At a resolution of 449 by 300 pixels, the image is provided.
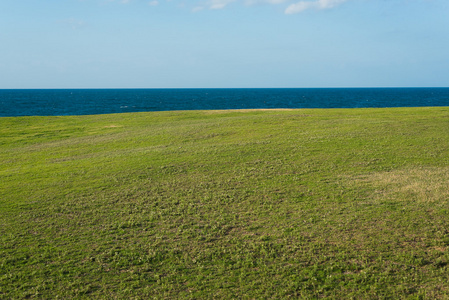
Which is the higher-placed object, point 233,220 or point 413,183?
point 413,183

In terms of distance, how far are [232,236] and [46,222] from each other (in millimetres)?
7557

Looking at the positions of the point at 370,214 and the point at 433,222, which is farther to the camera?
the point at 370,214

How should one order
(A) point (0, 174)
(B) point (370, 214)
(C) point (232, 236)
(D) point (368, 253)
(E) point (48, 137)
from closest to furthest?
(D) point (368, 253), (C) point (232, 236), (B) point (370, 214), (A) point (0, 174), (E) point (48, 137)

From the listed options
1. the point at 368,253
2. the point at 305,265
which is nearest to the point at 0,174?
the point at 305,265

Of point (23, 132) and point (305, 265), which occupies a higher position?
point (23, 132)

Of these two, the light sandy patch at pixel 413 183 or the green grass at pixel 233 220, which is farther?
the light sandy patch at pixel 413 183

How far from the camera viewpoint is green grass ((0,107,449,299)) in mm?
9648

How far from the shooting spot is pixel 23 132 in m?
39.9

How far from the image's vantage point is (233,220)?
13578mm

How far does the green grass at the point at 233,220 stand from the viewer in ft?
31.7

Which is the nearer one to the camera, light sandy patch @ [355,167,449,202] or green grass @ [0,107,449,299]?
green grass @ [0,107,449,299]

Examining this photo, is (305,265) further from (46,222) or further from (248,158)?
(248,158)

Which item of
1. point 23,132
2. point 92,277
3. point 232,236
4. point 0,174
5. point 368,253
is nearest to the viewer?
point 92,277

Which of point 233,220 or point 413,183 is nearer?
point 233,220
